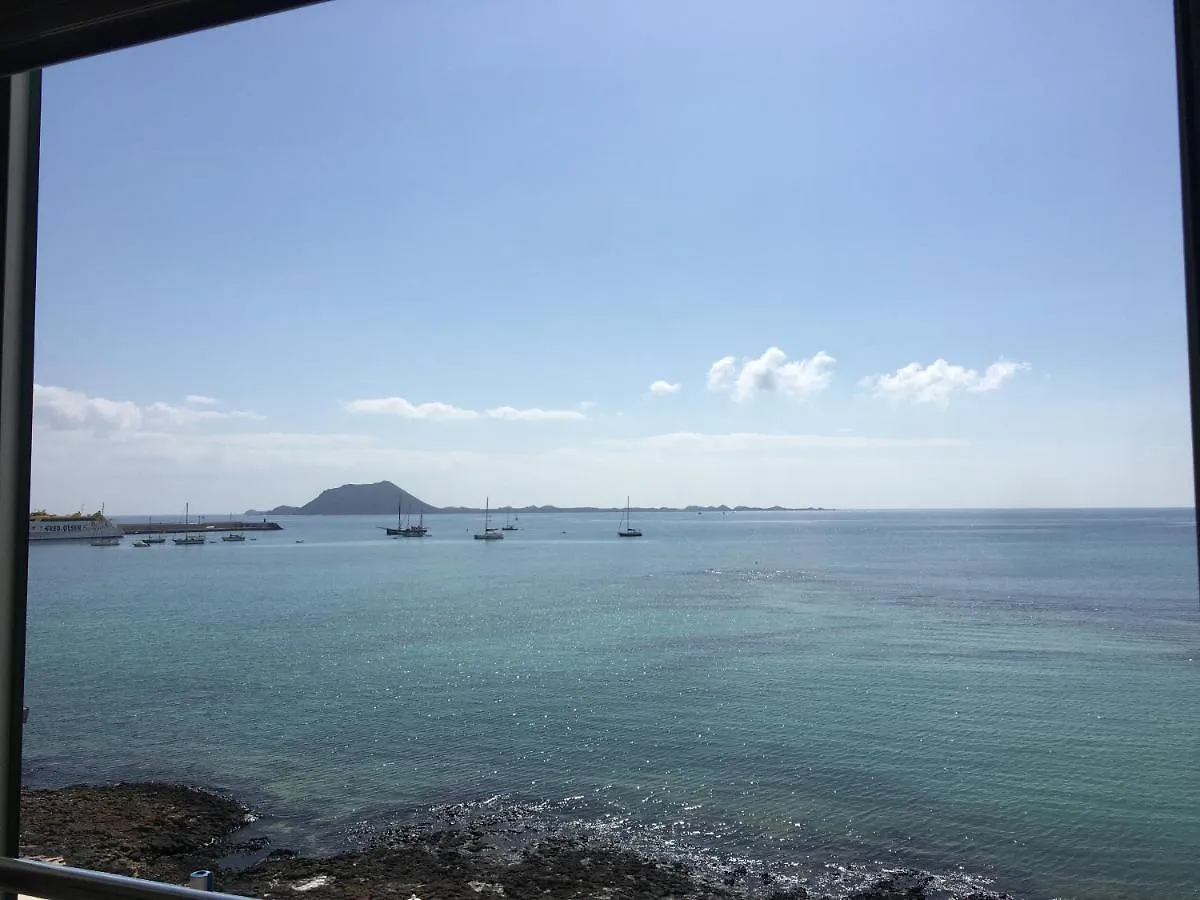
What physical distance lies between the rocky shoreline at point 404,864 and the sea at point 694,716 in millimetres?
532

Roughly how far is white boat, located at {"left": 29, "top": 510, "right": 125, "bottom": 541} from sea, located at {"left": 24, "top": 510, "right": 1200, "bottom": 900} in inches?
1431

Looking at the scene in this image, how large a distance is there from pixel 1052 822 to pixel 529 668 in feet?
44.8

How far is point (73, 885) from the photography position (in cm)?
79

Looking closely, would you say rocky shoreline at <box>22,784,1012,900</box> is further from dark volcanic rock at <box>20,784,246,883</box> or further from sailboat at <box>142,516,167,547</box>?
sailboat at <box>142,516,167,547</box>

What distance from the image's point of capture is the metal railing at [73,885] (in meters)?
0.75

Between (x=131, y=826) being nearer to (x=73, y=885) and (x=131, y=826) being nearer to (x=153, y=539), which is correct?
(x=73, y=885)

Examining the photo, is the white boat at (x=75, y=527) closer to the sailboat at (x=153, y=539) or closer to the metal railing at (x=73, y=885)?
the sailboat at (x=153, y=539)

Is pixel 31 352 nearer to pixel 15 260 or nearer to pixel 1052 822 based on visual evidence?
pixel 15 260

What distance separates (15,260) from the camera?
1.17 m

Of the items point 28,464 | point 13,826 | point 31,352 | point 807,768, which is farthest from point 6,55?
point 807,768

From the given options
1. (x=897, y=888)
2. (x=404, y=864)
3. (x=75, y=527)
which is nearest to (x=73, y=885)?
(x=404, y=864)

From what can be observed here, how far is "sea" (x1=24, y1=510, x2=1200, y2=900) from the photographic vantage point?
41.5 feet

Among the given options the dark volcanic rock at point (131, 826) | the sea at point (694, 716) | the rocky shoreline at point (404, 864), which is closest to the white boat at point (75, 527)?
the sea at point (694, 716)

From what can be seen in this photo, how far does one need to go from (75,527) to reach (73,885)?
83.6 metres
